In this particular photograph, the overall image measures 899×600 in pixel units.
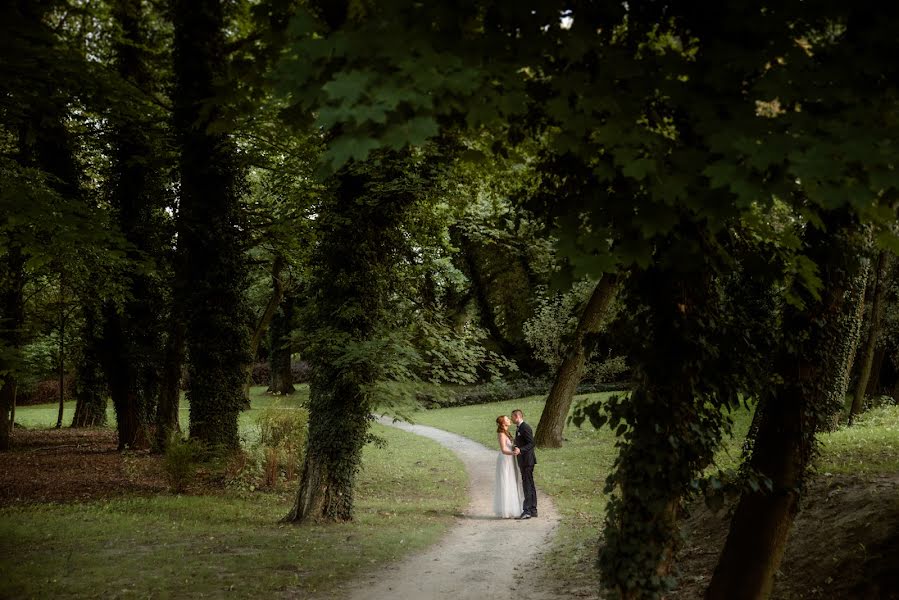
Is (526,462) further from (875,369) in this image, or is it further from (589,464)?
(875,369)

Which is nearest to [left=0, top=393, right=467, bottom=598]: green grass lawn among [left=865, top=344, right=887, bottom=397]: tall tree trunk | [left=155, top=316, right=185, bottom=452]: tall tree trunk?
[left=155, top=316, right=185, bottom=452]: tall tree trunk

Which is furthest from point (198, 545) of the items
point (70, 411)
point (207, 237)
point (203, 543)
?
point (70, 411)

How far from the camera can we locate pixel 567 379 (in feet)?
61.9

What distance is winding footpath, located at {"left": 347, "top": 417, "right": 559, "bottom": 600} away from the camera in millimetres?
7496

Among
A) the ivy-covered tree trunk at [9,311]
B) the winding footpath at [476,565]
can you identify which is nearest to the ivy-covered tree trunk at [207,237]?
the ivy-covered tree trunk at [9,311]

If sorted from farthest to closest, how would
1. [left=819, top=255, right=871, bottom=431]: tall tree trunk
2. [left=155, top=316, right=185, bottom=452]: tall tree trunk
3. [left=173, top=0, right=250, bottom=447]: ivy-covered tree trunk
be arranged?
[left=155, top=316, right=185, bottom=452]: tall tree trunk, [left=173, top=0, right=250, bottom=447]: ivy-covered tree trunk, [left=819, top=255, right=871, bottom=431]: tall tree trunk

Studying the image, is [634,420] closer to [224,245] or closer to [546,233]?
[546,233]

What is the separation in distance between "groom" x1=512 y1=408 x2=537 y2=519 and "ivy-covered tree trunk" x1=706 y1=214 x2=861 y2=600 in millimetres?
6646

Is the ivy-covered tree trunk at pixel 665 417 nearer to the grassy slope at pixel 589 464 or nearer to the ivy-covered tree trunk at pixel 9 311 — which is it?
the grassy slope at pixel 589 464

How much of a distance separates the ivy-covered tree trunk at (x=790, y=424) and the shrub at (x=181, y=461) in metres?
10.0

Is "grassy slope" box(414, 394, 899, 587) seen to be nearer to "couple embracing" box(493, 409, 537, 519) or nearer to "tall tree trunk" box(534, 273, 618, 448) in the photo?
"tall tree trunk" box(534, 273, 618, 448)

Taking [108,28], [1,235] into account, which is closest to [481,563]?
[1,235]

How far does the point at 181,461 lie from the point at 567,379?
11090 millimetres

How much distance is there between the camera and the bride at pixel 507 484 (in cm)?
1234
